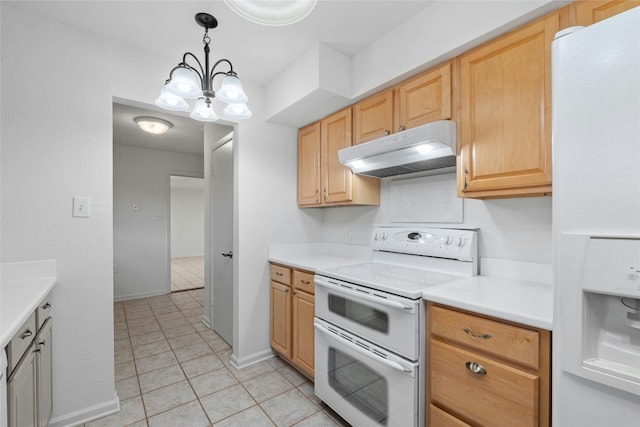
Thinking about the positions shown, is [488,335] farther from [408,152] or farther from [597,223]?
[408,152]

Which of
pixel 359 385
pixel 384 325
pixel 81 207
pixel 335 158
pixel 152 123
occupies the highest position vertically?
pixel 152 123

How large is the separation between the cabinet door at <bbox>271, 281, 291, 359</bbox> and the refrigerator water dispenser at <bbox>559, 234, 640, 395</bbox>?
178 cm

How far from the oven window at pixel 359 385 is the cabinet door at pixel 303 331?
0.31m

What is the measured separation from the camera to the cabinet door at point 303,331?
2.03 meters

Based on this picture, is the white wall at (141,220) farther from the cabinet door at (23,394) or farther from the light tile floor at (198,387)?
the cabinet door at (23,394)

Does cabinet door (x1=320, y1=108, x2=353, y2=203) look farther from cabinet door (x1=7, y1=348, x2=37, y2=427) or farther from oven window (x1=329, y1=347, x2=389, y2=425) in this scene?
cabinet door (x1=7, y1=348, x2=37, y2=427)

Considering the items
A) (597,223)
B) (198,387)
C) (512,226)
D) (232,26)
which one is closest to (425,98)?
(512,226)

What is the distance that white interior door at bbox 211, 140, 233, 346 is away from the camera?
2812mm

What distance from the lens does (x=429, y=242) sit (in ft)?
6.09

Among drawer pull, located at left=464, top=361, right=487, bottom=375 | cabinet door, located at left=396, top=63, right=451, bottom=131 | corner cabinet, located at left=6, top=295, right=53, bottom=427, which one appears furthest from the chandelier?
drawer pull, located at left=464, top=361, right=487, bottom=375

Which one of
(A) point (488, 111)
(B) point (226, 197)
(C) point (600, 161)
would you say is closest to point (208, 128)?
(B) point (226, 197)

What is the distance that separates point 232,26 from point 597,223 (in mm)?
2040

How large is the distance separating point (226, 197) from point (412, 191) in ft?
6.03

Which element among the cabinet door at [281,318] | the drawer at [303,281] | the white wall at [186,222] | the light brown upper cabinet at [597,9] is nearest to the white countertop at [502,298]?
the drawer at [303,281]
